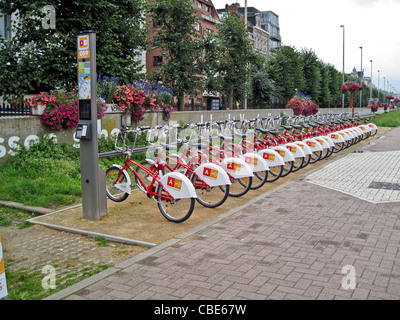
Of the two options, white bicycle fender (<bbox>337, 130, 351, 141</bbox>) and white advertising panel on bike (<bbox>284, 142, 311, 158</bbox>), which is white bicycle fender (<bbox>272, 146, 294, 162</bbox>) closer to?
white advertising panel on bike (<bbox>284, 142, 311, 158</bbox>)

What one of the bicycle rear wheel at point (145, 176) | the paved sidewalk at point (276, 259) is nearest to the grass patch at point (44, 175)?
the bicycle rear wheel at point (145, 176)

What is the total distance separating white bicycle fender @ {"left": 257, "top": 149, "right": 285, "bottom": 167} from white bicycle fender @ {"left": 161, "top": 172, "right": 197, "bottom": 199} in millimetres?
3485

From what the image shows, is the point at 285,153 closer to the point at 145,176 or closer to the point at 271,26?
the point at 145,176

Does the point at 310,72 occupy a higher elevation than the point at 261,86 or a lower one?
higher

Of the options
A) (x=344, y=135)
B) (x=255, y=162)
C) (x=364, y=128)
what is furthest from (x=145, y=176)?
(x=364, y=128)

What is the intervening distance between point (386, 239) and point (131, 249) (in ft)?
10.3

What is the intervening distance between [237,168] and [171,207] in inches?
61.4

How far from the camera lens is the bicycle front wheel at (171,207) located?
621cm

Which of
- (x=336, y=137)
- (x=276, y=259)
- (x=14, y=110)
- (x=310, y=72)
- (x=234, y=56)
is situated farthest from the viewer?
(x=310, y=72)

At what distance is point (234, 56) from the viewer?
2430cm

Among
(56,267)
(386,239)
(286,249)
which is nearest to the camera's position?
(56,267)

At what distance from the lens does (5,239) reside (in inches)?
222

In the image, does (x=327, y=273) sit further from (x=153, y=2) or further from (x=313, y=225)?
(x=153, y=2)
